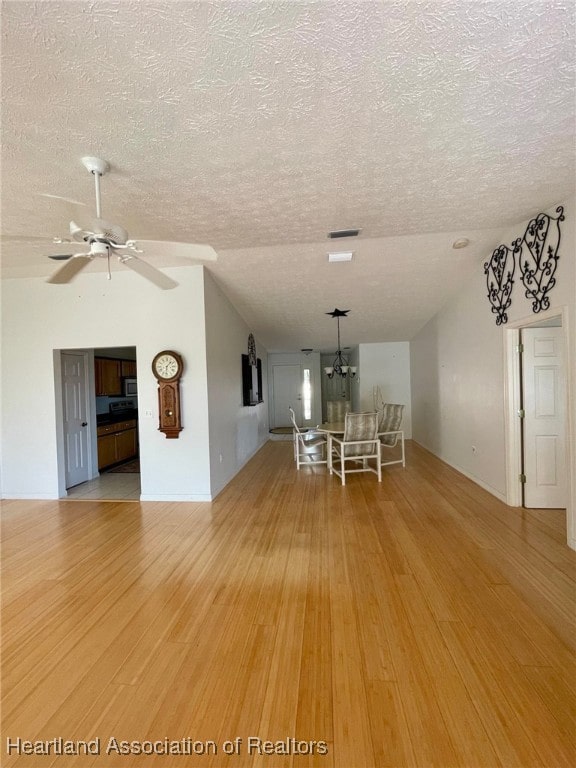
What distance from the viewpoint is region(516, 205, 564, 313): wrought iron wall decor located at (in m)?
2.80

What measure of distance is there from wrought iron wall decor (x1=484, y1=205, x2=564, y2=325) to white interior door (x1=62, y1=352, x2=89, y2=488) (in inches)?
228

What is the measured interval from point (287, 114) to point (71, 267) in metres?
1.74

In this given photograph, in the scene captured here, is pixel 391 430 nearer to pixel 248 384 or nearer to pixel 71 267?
pixel 248 384

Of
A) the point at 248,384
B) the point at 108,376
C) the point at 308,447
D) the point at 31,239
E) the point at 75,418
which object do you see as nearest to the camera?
the point at 31,239

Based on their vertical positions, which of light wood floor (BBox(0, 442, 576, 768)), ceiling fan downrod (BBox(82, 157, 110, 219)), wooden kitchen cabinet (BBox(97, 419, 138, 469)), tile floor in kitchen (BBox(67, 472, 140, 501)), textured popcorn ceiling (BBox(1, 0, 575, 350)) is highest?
textured popcorn ceiling (BBox(1, 0, 575, 350))

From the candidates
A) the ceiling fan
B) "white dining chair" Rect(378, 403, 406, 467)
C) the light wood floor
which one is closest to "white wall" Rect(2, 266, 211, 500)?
the light wood floor

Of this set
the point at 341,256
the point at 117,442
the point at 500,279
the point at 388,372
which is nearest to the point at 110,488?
the point at 117,442

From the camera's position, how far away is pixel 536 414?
11.3ft

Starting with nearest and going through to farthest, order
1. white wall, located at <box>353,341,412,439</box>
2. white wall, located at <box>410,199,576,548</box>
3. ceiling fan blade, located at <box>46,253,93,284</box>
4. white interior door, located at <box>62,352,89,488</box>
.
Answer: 1. ceiling fan blade, located at <box>46,253,93,284</box>
2. white wall, located at <box>410,199,576,548</box>
3. white interior door, located at <box>62,352,89,488</box>
4. white wall, located at <box>353,341,412,439</box>

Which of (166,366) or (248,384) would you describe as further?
(248,384)

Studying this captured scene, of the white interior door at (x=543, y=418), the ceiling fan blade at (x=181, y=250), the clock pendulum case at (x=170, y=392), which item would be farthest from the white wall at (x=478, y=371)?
the clock pendulum case at (x=170, y=392)

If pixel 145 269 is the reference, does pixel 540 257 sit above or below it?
above

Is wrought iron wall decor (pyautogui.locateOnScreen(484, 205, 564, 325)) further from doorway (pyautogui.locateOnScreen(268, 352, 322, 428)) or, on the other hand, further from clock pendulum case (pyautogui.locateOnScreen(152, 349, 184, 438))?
doorway (pyautogui.locateOnScreen(268, 352, 322, 428))

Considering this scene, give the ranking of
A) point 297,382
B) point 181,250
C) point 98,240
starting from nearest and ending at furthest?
point 98,240, point 181,250, point 297,382
